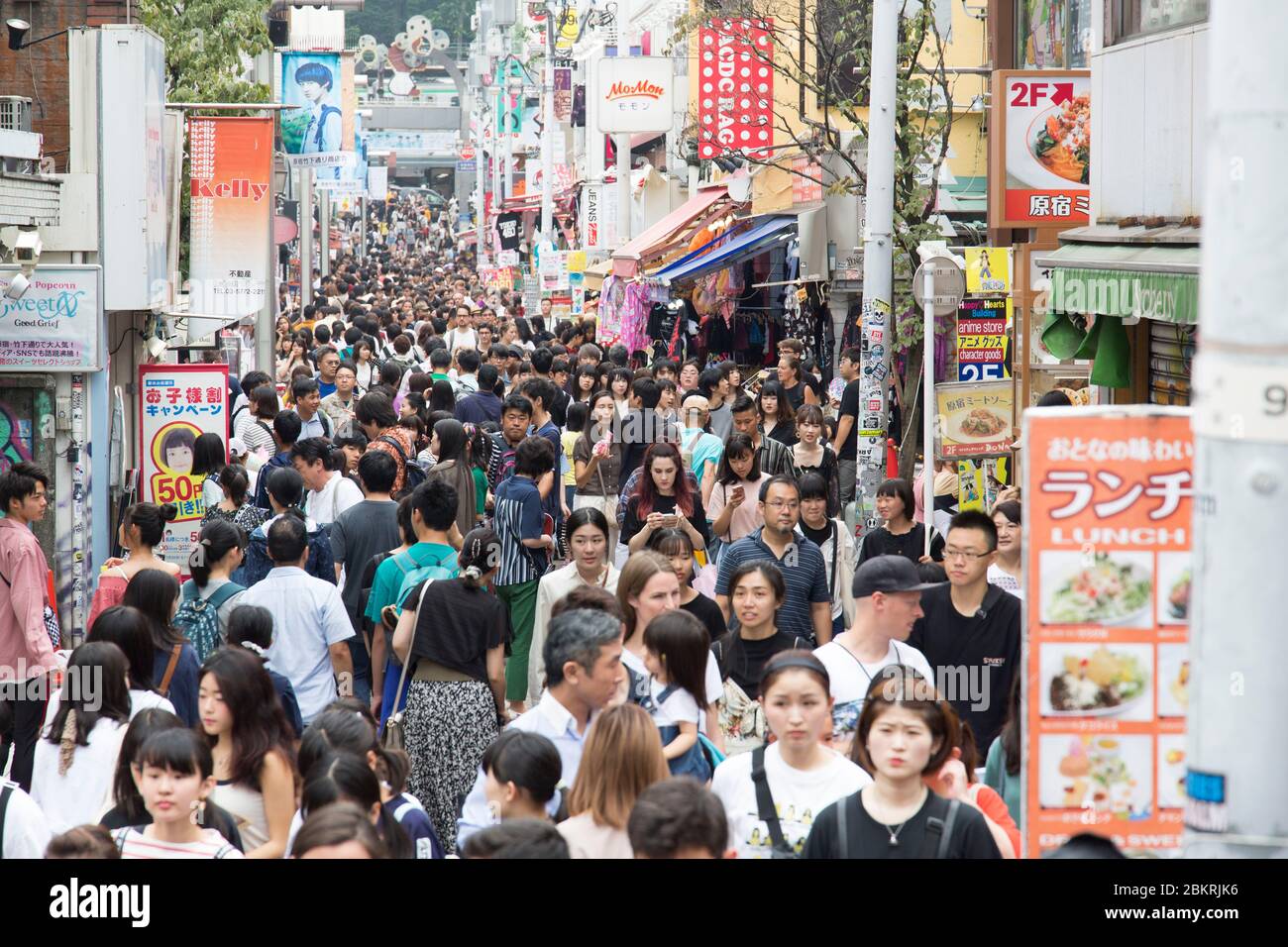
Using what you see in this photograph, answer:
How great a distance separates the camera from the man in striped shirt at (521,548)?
31.6ft

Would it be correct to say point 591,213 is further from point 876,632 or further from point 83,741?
point 83,741

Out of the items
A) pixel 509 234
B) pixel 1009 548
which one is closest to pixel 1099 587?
pixel 1009 548

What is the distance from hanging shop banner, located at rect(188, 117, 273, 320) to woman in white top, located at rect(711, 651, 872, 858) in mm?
12762

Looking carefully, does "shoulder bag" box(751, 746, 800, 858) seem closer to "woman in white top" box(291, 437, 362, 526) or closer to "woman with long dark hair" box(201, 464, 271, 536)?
"woman with long dark hair" box(201, 464, 271, 536)

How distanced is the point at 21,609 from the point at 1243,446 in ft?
22.5

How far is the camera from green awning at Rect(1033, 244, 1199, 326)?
9.45m

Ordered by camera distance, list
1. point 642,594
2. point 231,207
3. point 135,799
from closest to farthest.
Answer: point 135,799
point 642,594
point 231,207

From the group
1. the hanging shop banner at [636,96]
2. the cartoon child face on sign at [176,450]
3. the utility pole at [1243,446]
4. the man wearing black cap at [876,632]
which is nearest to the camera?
the utility pole at [1243,446]

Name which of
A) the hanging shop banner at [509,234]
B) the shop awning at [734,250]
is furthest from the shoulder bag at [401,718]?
the hanging shop banner at [509,234]

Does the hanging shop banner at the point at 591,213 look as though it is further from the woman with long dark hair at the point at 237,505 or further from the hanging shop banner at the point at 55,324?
the woman with long dark hair at the point at 237,505

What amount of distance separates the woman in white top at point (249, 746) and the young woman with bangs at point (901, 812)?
76.7 inches

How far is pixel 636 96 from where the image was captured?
3198 centimetres

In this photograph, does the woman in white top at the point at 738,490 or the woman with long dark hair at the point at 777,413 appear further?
the woman with long dark hair at the point at 777,413

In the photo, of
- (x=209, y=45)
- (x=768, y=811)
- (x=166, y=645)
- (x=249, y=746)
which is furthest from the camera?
(x=209, y=45)
